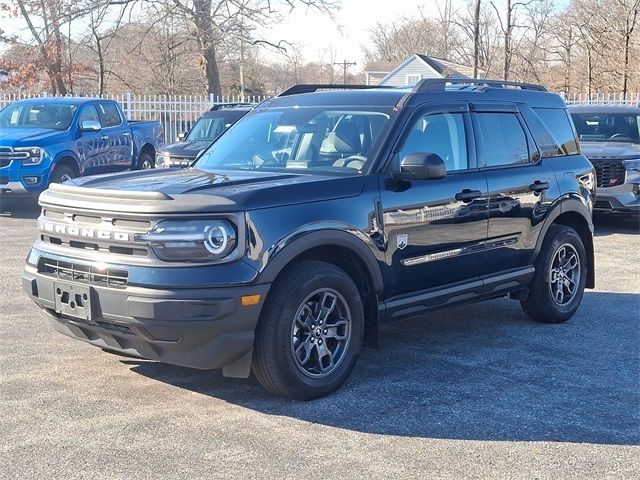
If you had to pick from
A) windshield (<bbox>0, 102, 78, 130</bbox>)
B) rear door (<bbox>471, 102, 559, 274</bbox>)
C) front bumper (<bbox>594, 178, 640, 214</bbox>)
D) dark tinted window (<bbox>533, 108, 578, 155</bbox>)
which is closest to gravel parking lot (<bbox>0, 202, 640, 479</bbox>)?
rear door (<bbox>471, 102, 559, 274</bbox>)

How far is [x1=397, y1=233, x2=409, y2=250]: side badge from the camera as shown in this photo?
5352 mm

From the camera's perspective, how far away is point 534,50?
4075 cm

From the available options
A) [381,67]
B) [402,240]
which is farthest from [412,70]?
[402,240]

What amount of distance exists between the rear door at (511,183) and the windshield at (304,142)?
1.02m

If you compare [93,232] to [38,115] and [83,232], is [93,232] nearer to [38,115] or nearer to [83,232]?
[83,232]

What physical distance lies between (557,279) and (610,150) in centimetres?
591

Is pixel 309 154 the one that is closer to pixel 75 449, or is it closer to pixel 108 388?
pixel 108 388

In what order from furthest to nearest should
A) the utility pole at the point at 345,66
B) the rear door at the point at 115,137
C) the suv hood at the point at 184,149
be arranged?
the utility pole at the point at 345,66, the rear door at the point at 115,137, the suv hood at the point at 184,149

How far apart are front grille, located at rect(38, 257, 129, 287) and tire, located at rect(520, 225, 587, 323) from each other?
361 centimetres

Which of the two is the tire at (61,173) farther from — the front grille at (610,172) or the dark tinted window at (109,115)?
the front grille at (610,172)

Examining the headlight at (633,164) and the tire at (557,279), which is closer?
the tire at (557,279)

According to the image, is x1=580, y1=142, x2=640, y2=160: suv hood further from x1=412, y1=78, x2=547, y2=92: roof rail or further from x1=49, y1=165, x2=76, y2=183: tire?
x1=49, y1=165, x2=76, y2=183: tire

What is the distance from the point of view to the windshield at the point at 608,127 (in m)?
13.1

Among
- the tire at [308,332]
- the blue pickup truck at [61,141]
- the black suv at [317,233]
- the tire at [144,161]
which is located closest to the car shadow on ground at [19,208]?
the blue pickup truck at [61,141]
